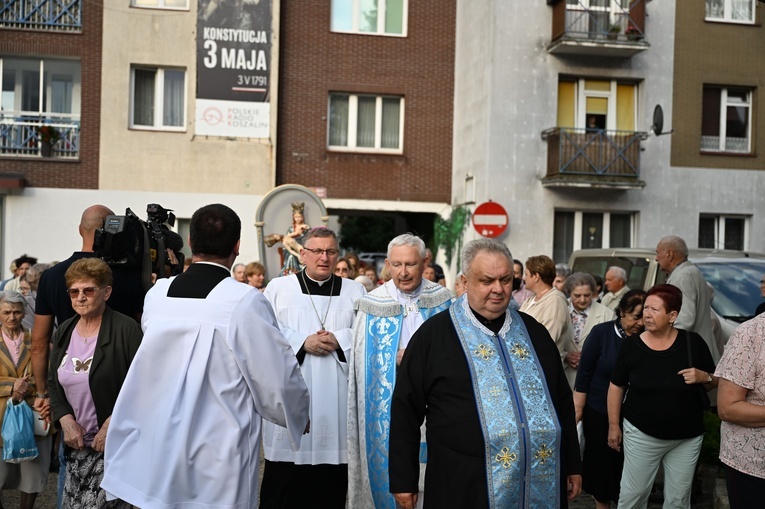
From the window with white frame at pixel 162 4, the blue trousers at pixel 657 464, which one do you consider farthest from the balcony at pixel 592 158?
the blue trousers at pixel 657 464

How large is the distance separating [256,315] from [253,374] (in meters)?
0.28

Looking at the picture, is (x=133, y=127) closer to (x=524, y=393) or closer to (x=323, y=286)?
(x=323, y=286)

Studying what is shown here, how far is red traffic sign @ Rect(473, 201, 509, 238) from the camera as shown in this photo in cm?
1992

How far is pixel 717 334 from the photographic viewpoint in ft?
32.5

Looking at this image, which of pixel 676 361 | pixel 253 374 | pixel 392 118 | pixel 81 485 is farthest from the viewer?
pixel 392 118

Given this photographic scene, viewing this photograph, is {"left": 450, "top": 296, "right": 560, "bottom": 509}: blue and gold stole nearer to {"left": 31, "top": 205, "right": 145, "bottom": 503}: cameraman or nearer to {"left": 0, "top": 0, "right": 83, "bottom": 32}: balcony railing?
{"left": 31, "top": 205, "right": 145, "bottom": 503}: cameraman

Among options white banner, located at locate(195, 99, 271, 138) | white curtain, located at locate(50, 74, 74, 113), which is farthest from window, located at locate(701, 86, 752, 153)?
white curtain, located at locate(50, 74, 74, 113)

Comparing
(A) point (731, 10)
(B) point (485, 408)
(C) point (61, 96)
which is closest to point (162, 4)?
(C) point (61, 96)

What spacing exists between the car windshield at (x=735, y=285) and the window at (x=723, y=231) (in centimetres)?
1257

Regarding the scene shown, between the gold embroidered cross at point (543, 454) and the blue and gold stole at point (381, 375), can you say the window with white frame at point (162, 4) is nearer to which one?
the blue and gold stole at point (381, 375)

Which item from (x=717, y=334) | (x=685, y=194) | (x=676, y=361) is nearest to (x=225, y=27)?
(x=685, y=194)

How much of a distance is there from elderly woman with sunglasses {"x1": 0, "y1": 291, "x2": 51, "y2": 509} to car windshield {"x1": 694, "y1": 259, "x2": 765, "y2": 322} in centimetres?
778

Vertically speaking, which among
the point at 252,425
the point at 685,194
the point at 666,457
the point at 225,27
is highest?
the point at 225,27

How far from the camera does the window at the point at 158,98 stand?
22.5 meters
